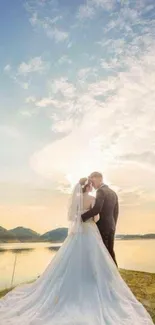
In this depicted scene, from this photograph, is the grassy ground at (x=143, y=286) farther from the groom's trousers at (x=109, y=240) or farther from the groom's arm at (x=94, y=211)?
the groom's arm at (x=94, y=211)

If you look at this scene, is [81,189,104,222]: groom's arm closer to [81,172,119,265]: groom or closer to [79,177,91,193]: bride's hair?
[81,172,119,265]: groom

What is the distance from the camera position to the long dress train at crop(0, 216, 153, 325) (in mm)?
5207

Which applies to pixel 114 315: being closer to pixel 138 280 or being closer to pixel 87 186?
pixel 87 186

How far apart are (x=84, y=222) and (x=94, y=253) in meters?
0.72

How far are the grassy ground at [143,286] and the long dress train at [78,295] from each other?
0.99 metres

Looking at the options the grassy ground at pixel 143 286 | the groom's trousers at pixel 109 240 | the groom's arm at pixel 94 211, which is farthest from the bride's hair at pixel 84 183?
the grassy ground at pixel 143 286

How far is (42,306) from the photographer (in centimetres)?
565

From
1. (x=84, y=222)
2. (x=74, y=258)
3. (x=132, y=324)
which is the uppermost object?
(x=84, y=222)

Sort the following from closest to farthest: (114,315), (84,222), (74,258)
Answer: (114,315) < (74,258) < (84,222)

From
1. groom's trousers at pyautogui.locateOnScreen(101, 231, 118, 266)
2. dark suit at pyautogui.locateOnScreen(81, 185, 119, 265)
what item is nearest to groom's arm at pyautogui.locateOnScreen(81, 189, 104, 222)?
dark suit at pyautogui.locateOnScreen(81, 185, 119, 265)

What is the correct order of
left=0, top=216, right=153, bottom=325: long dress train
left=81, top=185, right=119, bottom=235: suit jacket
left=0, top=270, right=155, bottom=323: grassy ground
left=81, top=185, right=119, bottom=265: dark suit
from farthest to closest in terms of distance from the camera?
left=81, top=185, right=119, bottom=265: dark suit, left=81, top=185, right=119, bottom=235: suit jacket, left=0, top=270, right=155, bottom=323: grassy ground, left=0, top=216, right=153, bottom=325: long dress train

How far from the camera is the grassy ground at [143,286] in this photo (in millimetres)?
6875

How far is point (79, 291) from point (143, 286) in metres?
3.39

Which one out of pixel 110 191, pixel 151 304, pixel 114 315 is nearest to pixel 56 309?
pixel 114 315
